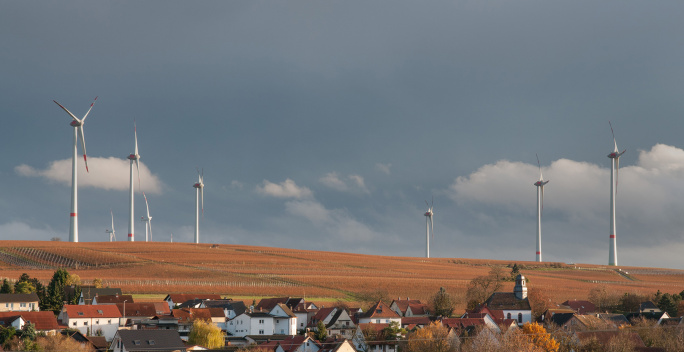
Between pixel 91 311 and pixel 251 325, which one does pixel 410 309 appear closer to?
pixel 251 325

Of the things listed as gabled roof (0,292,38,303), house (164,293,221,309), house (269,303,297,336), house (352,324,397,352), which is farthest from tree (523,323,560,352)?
gabled roof (0,292,38,303)

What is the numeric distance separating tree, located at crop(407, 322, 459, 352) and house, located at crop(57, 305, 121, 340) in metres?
41.7

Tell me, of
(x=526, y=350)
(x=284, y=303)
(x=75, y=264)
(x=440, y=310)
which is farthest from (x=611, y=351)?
(x=75, y=264)

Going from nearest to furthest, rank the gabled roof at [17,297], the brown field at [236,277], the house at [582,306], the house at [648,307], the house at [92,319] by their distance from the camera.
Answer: the house at [92,319], the gabled roof at [17,297], the house at [648,307], the house at [582,306], the brown field at [236,277]

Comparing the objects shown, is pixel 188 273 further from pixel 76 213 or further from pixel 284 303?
pixel 284 303

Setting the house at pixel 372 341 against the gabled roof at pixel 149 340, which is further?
the house at pixel 372 341

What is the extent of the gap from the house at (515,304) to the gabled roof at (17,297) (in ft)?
232

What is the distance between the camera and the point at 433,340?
92.4 metres

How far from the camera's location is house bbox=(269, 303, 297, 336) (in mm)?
114625

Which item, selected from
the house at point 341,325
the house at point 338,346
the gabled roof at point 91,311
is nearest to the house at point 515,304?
the house at point 341,325

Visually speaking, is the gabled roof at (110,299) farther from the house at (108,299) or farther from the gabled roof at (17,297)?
the gabled roof at (17,297)

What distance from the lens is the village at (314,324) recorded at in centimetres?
9212

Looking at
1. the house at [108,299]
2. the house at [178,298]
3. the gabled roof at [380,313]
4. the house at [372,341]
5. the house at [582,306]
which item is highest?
the house at [108,299]

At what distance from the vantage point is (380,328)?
107 meters
